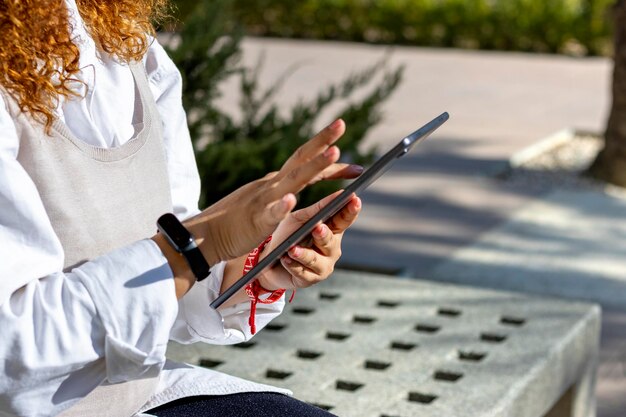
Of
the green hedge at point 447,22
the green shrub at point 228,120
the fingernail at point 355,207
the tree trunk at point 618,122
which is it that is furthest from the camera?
the green hedge at point 447,22

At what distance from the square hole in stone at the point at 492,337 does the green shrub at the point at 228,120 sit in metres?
1.42

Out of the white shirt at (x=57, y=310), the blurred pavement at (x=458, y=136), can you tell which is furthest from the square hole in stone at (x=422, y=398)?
the blurred pavement at (x=458, y=136)

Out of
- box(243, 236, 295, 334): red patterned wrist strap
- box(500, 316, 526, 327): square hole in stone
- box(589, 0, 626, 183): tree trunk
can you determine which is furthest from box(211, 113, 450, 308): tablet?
box(589, 0, 626, 183): tree trunk

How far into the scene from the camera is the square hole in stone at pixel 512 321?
311cm

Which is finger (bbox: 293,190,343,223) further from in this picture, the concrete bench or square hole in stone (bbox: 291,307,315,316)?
square hole in stone (bbox: 291,307,315,316)

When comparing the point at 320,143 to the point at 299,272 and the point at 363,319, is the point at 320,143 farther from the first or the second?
the point at 363,319

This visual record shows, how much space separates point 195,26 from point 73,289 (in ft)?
9.70

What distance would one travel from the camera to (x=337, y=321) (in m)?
3.11

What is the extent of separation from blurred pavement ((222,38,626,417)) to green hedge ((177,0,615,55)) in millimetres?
542

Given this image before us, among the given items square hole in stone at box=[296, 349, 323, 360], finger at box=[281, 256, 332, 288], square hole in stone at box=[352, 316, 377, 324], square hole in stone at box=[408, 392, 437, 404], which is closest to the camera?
finger at box=[281, 256, 332, 288]

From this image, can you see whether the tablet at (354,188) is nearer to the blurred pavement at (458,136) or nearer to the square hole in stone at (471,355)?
the square hole in stone at (471,355)

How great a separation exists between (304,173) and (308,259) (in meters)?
0.29

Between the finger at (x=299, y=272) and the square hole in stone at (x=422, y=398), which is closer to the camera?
the finger at (x=299, y=272)

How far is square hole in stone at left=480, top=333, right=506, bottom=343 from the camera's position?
2988mm
